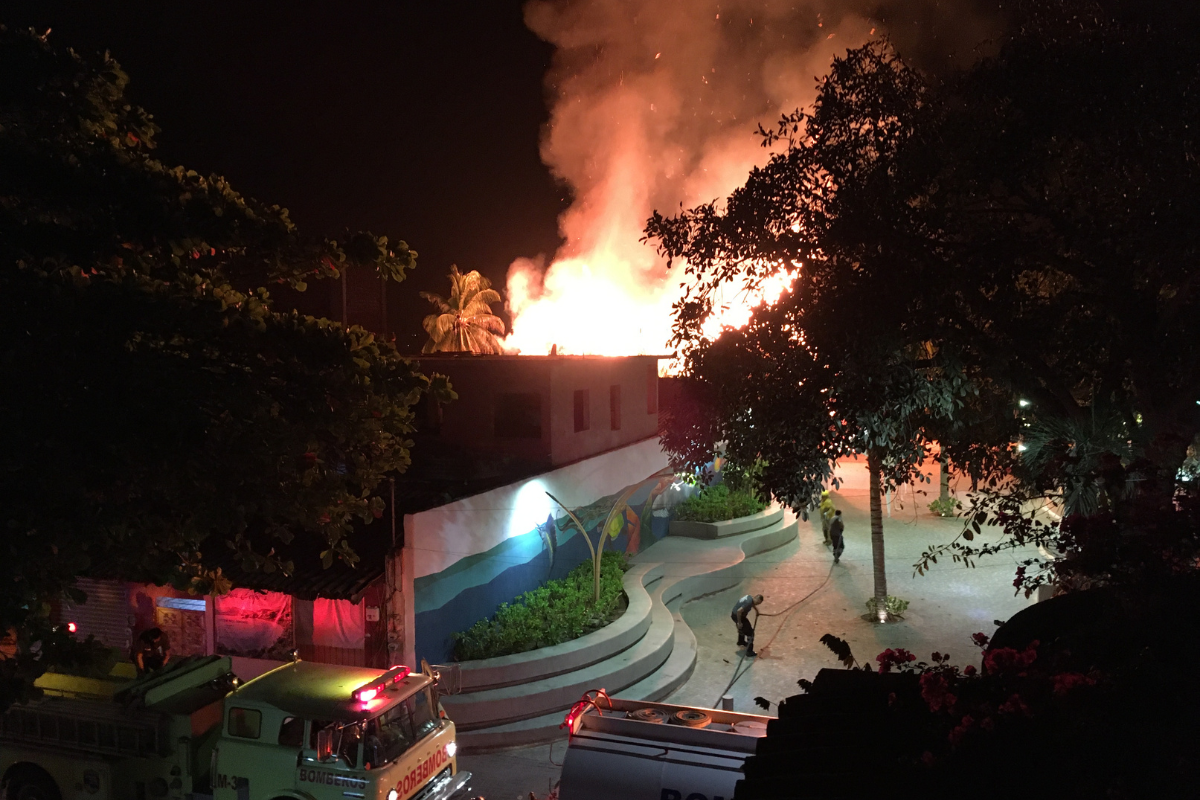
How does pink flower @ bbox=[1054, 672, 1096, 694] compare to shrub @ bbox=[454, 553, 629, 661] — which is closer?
pink flower @ bbox=[1054, 672, 1096, 694]

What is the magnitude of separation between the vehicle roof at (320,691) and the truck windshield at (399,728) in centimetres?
12

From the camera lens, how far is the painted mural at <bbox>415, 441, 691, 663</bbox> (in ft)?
41.3

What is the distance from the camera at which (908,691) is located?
A: 4.22m

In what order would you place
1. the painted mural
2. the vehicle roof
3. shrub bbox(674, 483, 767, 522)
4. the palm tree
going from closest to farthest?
the vehicle roof → the painted mural → shrub bbox(674, 483, 767, 522) → the palm tree

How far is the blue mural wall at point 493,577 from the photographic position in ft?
40.9

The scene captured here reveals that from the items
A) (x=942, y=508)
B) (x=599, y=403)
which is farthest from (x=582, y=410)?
(x=942, y=508)

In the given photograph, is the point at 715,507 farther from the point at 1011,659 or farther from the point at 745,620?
the point at 1011,659

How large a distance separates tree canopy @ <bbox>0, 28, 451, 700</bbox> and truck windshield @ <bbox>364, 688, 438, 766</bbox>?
5.68 ft

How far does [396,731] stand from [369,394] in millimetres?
3473

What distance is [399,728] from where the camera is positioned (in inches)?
321

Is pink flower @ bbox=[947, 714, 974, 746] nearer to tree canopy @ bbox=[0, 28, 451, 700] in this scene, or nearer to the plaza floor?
tree canopy @ bbox=[0, 28, 451, 700]

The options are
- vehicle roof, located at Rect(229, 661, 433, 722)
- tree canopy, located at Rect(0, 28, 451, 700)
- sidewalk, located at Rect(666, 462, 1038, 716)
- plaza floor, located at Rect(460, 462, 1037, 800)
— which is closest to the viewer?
tree canopy, located at Rect(0, 28, 451, 700)

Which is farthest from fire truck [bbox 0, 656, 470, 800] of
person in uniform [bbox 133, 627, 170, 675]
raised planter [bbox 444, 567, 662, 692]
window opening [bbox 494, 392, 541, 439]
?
window opening [bbox 494, 392, 541, 439]

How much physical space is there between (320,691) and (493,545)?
5611mm
